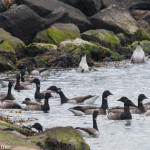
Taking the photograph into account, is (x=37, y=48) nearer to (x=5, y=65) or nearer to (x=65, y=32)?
(x=5, y=65)

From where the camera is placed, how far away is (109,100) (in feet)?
69.9

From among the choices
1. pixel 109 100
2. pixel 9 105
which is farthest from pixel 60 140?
pixel 109 100

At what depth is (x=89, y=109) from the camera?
58.5 ft

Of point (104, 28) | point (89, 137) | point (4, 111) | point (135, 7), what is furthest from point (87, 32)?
point (89, 137)

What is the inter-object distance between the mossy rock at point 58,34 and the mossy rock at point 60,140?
25404mm

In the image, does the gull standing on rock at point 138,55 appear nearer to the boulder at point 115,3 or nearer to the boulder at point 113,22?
the boulder at point 113,22

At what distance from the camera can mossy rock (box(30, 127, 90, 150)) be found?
36.6 feet

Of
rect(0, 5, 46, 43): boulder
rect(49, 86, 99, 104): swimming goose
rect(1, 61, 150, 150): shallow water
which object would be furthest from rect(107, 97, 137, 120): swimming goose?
rect(0, 5, 46, 43): boulder

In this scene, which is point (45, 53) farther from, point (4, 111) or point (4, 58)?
point (4, 111)

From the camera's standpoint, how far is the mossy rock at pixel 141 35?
43844 millimetres

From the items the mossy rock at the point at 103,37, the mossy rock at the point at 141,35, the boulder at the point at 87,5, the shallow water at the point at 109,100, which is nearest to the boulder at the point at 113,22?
the mossy rock at the point at 141,35

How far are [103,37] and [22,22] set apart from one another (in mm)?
7423

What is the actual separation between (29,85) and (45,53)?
821 centimetres

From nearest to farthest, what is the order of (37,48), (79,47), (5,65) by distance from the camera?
1. (5,65)
2. (37,48)
3. (79,47)
